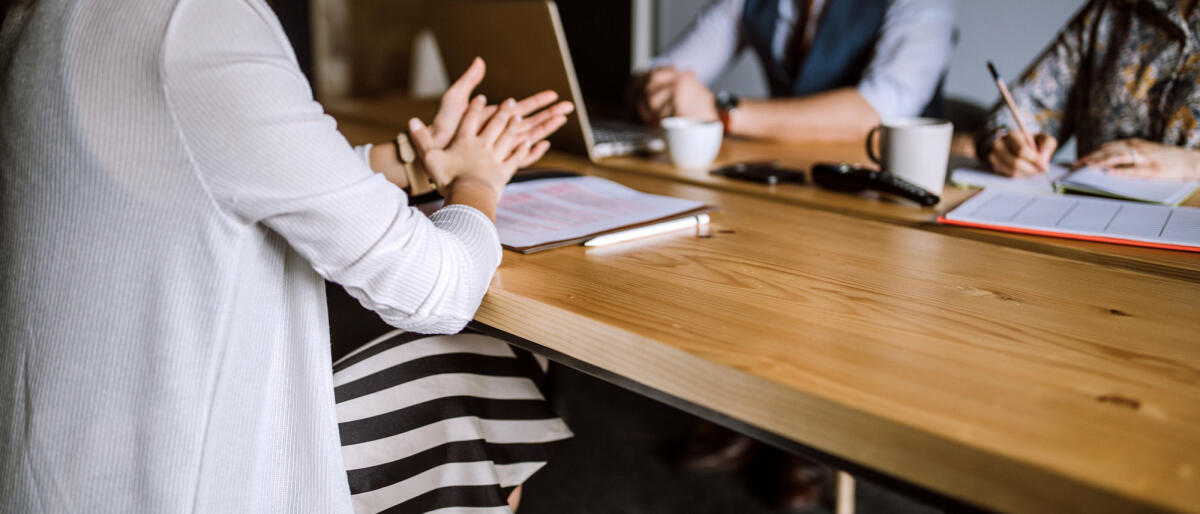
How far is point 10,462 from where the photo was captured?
2.17 ft

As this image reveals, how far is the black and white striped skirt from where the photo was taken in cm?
78

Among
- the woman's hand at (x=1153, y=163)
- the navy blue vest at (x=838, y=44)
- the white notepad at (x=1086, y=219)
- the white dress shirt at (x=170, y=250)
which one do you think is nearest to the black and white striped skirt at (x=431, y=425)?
the white dress shirt at (x=170, y=250)

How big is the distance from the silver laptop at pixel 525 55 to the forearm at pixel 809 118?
0.59ft

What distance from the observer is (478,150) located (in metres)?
0.87

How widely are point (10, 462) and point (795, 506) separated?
125cm

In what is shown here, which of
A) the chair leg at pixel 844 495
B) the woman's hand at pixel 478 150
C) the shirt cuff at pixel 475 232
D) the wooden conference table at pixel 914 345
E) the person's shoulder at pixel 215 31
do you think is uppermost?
the person's shoulder at pixel 215 31

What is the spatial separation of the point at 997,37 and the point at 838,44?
32.5 inches

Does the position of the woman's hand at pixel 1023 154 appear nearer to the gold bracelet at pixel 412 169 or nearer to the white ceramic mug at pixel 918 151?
the white ceramic mug at pixel 918 151

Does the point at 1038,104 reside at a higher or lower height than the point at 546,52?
lower

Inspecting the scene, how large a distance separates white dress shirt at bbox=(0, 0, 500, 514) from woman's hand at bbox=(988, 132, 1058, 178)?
0.81 m

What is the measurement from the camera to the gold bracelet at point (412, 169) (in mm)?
994

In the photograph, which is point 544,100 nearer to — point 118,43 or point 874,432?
point 118,43

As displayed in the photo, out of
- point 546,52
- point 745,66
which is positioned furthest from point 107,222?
point 745,66

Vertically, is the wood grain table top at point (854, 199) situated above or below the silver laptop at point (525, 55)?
below
